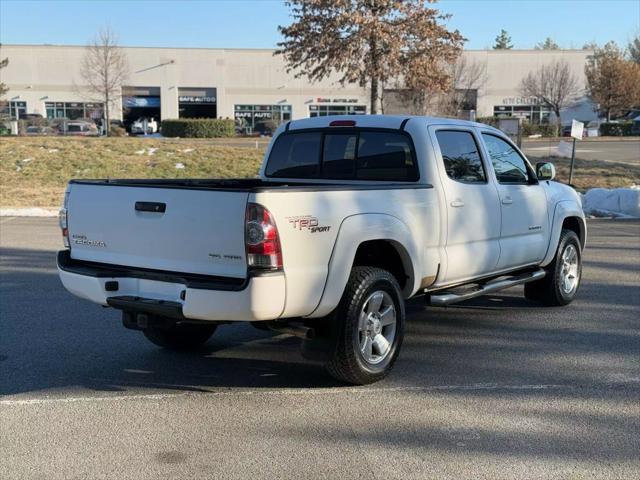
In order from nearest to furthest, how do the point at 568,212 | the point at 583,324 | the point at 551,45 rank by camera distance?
the point at 583,324 → the point at 568,212 → the point at 551,45

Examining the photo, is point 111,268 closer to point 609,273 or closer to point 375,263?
point 375,263

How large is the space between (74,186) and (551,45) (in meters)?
133

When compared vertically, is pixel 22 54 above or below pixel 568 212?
above

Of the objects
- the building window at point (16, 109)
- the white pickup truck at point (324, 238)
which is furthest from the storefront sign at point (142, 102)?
the white pickup truck at point (324, 238)

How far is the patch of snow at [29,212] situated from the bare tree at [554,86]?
51.0 metres

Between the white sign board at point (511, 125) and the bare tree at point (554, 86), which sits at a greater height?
the bare tree at point (554, 86)

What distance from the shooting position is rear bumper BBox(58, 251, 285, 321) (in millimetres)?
4281

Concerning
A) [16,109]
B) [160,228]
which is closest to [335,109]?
[16,109]

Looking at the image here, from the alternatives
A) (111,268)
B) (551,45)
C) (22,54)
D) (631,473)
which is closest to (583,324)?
(631,473)

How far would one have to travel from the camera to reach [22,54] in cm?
6284

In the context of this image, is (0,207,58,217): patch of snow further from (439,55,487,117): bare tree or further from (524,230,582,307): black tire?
(439,55,487,117): bare tree

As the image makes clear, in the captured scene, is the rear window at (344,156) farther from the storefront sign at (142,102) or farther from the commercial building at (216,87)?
the storefront sign at (142,102)

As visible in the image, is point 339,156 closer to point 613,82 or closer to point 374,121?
point 374,121

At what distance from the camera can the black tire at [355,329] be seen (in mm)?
4797
